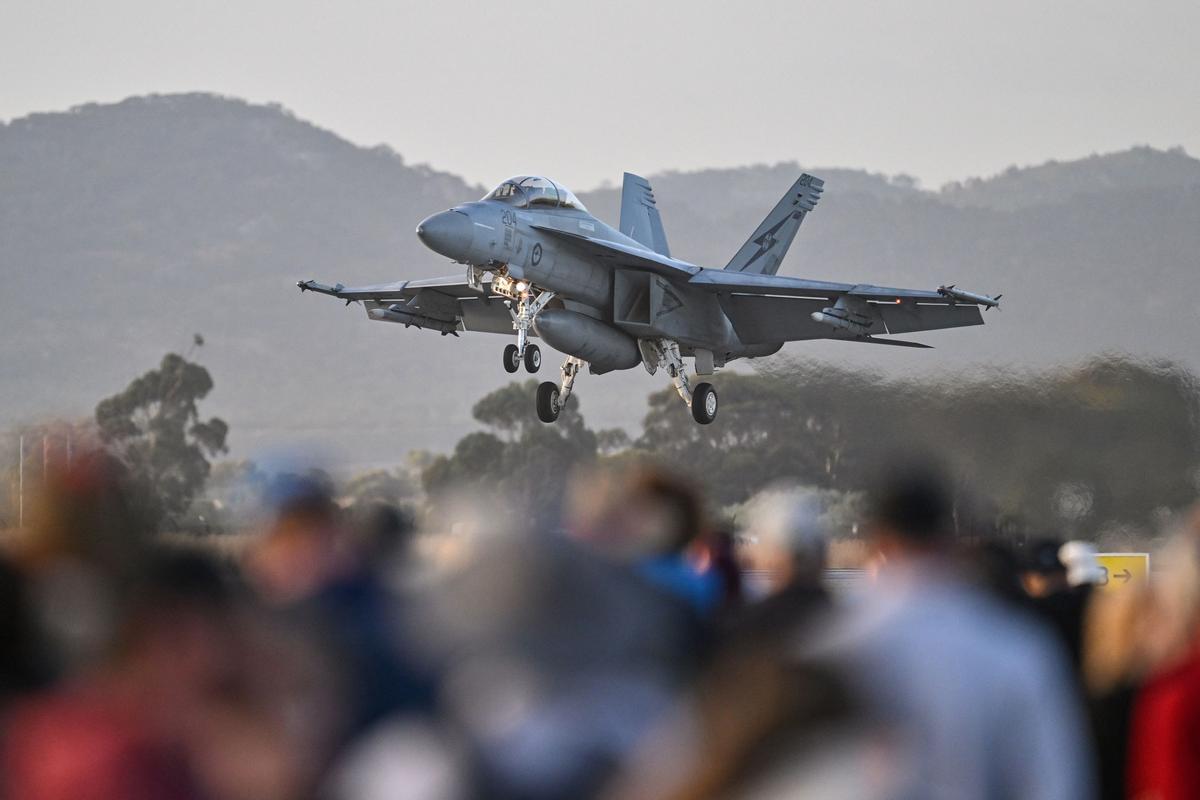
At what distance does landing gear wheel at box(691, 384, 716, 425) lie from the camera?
2684cm

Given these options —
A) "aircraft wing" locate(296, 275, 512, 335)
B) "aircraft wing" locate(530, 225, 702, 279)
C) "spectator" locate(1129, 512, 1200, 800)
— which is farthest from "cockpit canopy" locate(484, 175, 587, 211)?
"spectator" locate(1129, 512, 1200, 800)

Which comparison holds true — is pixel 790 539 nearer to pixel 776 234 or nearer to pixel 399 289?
pixel 399 289

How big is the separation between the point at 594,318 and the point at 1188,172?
64835 mm

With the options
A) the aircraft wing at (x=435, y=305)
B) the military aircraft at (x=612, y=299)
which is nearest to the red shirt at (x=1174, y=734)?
the military aircraft at (x=612, y=299)

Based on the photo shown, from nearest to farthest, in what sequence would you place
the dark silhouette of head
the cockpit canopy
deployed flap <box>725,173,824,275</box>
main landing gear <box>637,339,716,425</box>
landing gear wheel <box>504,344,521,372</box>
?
the dark silhouette of head < landing gear wheel <box>504,344,521,372</box> < the cockpit canopy < main landing gear <box>637,339,716,425</box> < deployed flap <box>725,173,824,275</box>

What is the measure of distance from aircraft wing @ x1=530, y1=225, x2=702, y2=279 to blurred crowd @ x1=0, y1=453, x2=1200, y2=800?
19555 millimetres

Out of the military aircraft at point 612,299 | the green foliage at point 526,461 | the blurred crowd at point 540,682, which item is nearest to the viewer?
the blurred crowd at point 540,682

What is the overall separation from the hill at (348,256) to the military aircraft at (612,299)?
38.2 inches

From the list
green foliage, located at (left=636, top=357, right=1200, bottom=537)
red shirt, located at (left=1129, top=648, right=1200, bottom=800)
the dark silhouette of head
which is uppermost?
the dark silhouette of head

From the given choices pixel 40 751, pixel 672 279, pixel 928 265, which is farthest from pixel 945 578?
pixel 928 265

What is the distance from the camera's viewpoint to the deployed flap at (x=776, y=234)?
30.2 metres

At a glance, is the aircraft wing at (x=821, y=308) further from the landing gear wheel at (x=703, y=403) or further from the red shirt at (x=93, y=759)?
the red shirt at (x=93, y=759)

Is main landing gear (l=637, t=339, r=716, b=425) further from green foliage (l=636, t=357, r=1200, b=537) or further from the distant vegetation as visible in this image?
green foliage (l=636, t=357, r=1200, b=537)

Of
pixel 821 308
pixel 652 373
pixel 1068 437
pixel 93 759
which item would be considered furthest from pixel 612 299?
pixel 93 759
